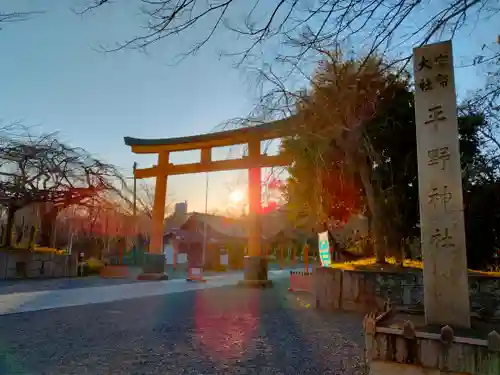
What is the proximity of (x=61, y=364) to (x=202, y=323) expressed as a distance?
2.72 m

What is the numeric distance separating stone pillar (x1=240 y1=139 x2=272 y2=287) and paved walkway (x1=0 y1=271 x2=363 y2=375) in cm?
384

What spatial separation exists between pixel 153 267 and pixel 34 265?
4.95 metres

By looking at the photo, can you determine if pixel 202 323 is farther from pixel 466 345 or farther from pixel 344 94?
pixel 344 94

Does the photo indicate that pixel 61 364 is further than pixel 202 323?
No

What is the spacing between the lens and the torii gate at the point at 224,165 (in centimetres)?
1285

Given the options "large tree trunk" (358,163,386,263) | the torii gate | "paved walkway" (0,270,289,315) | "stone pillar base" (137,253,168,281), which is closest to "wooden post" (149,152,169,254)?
the torii gate

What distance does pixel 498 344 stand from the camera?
2809 mm

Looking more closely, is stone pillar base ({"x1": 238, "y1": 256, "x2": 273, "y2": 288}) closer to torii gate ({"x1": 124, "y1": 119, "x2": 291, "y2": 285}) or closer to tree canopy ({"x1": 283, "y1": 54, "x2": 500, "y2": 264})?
torii gate ({"x1": 124, "y1": 119, "x2": 291, "y2": 285})

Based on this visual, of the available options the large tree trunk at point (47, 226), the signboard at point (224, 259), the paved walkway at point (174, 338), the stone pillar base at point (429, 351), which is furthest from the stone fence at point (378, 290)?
the signboard at point (224, 259)

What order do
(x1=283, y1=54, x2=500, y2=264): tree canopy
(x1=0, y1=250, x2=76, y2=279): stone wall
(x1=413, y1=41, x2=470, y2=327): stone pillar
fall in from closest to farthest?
(x1=413, y1=41, x2=470, y2=327): stone pillar → (x1=283, y1=54, x2=500, y2=264): tree canopy → (x1=0, y1=250, x2=76, y2=279): stone wall

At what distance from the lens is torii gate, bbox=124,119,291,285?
1285cm

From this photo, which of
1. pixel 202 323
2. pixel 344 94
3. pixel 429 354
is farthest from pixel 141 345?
pixel 344 94

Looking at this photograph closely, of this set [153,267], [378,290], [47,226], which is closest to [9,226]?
[47,226]

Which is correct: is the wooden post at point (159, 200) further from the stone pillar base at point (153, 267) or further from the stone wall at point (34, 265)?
the stone wall at point (34, 265)
